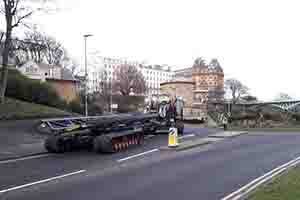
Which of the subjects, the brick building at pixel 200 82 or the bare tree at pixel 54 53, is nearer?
the bare tree at pixel 54 53

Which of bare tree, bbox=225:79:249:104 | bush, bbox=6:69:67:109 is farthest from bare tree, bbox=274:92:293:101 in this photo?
bush, bbox=6:69:67:109

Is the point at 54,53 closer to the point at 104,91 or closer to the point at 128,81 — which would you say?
the point at 104,91

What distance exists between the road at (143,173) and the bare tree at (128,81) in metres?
64.8

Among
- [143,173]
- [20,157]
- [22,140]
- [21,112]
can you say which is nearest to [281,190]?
[143,173]

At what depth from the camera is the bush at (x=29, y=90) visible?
36656 mm

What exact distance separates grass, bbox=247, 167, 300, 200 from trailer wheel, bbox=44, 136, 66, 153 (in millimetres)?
9877

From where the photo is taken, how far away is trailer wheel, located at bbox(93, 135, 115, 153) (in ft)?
50.3

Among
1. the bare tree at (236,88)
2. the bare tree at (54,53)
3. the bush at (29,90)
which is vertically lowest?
Result: the bush at (29,90)

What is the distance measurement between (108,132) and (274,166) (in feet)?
25.8

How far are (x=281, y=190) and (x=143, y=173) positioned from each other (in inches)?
181

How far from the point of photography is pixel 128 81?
84.1m

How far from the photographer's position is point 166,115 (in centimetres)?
2339

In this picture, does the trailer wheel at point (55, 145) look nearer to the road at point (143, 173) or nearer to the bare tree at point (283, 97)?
the road at point (143, 173)

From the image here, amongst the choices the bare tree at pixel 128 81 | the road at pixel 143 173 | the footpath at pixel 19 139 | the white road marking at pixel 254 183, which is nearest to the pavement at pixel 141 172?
the road at pixel 143 173
